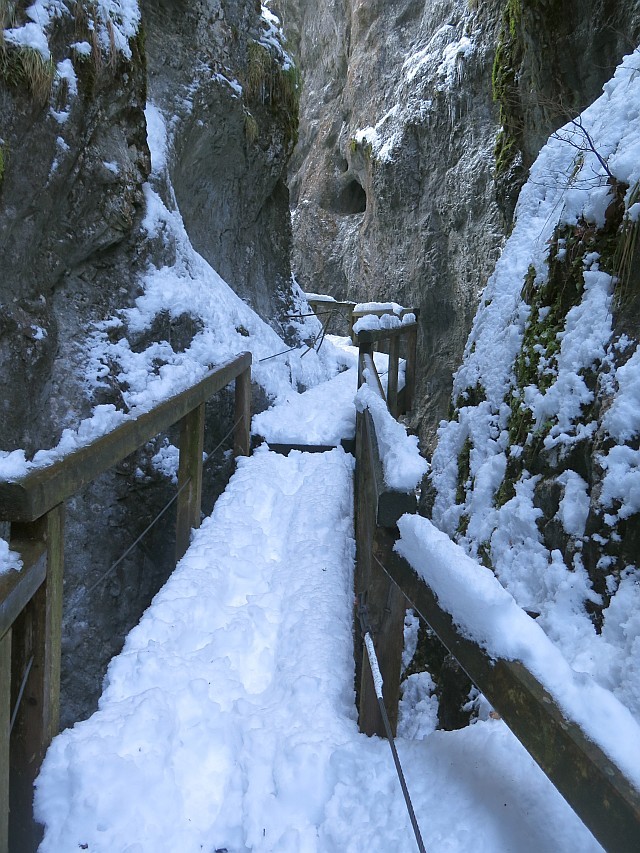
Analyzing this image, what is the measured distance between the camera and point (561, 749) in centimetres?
105

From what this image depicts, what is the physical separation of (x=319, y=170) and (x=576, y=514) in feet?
81.7

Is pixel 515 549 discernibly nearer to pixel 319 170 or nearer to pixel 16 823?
pixel 16 823

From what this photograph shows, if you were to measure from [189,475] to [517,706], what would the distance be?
2.81 meters

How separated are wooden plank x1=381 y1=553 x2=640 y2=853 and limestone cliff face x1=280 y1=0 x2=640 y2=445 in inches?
345

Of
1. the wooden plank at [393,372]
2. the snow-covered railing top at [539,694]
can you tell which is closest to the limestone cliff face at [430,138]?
the wooden plank at [393,372]

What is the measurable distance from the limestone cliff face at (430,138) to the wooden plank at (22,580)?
29.0 ft

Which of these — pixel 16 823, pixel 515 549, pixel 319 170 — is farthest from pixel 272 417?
pixel 319 170

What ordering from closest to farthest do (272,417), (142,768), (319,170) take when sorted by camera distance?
(142,768)
(272,417)
(319,170)

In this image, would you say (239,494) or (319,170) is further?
(319,170)

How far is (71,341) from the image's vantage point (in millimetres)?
5141

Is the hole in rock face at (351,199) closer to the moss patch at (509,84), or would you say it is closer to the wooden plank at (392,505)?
the moss patch at (509,84)

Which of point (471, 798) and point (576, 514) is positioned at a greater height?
point (576, 514)

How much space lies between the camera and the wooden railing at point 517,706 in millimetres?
922

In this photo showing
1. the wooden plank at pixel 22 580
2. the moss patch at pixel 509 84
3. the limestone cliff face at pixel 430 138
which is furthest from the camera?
the moss patch at pixel 509 84
